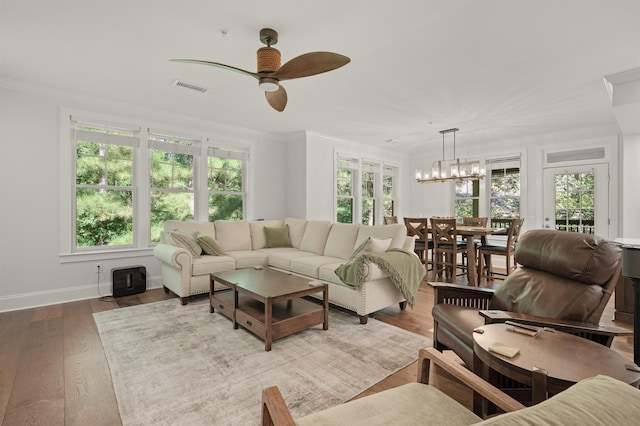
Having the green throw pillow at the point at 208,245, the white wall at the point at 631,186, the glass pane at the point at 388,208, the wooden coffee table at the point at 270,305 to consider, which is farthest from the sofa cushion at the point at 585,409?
the glass pane at the point at 388,208

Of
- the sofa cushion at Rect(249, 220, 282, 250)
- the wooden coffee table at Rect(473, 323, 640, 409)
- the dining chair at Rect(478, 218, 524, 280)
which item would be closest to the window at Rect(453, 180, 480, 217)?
the dining chair at Rect(478, 218, 524, 280)

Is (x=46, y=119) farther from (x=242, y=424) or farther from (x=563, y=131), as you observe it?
(x=563, y=131)

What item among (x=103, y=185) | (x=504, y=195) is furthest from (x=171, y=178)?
(x=504, y=195)

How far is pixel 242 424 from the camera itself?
1.75 m

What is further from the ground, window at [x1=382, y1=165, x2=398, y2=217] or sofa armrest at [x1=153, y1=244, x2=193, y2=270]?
window at [x1=382, y1=165, x2=398, y2=217]

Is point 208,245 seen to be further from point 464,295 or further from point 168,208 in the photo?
point 464,295

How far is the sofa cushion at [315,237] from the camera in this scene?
4816mm

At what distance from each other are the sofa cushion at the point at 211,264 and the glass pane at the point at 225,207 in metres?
1.43

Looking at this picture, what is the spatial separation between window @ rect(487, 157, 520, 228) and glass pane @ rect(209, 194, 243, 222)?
5.40m

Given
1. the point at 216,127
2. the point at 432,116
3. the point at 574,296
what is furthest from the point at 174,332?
the point at 432,116

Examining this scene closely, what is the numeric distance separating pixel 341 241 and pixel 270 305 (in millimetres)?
1943

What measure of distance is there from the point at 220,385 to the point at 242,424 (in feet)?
1.50

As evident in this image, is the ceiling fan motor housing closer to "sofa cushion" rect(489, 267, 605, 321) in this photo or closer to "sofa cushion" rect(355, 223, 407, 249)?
"sofa cushion" rect(355, 223, 407, 249)

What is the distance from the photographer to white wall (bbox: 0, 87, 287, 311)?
146 inches
